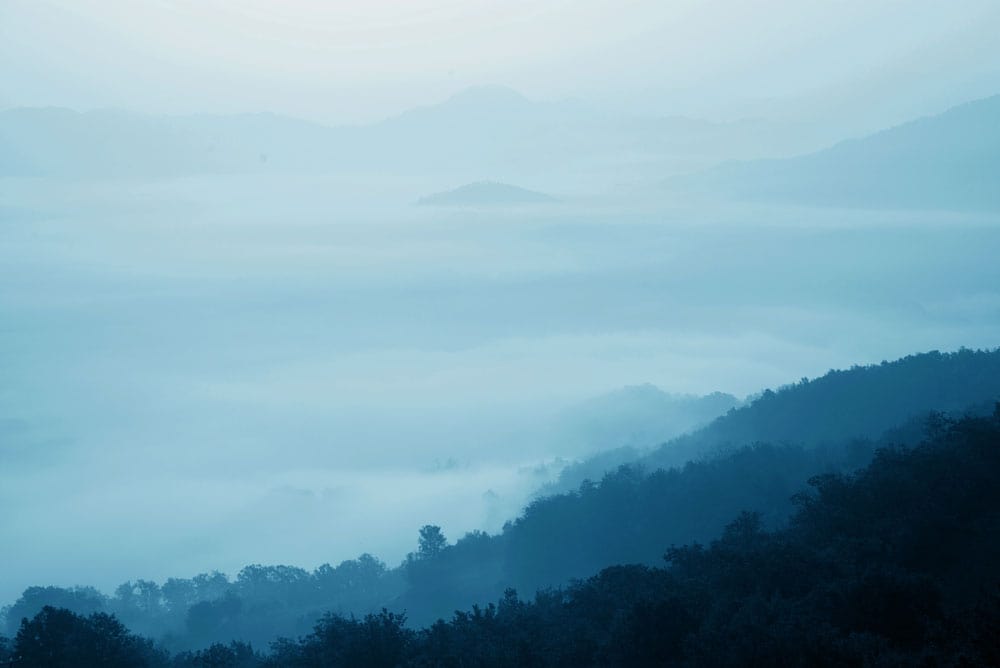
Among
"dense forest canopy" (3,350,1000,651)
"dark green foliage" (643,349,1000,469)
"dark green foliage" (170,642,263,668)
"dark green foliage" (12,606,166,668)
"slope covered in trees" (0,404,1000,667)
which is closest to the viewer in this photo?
"slope covered in trees" (0,404,1000,667)

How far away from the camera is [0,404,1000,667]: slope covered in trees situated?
15.0m

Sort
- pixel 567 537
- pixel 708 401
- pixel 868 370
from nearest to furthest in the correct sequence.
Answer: pixel 567 537 → pixel 868 370 → pixel 708 401

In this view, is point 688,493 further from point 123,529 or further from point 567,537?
point 123,529

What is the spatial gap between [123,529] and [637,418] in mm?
82672

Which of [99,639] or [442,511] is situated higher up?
[442,511]

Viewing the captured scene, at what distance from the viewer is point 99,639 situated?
23891 millimetres

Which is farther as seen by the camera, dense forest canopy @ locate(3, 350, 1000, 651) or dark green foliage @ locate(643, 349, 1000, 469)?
dark green foliage @ locate(643, 349, 1000, 469)

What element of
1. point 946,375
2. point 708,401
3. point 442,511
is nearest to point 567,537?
point 946,375

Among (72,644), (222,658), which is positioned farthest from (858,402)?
(72,644)

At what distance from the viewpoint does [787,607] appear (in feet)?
56.3

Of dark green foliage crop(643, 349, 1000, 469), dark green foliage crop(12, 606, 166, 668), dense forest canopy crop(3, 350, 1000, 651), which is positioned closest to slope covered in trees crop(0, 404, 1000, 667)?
dark green foliage crop(12, 606, 166, 668)

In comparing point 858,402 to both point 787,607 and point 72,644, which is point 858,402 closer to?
point 787,607

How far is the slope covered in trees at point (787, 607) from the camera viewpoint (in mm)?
15031

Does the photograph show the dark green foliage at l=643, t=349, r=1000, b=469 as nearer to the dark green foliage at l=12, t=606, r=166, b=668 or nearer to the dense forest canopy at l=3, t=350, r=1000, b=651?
the dense forest canopy at l=3, t=350, r=1000, b=651
